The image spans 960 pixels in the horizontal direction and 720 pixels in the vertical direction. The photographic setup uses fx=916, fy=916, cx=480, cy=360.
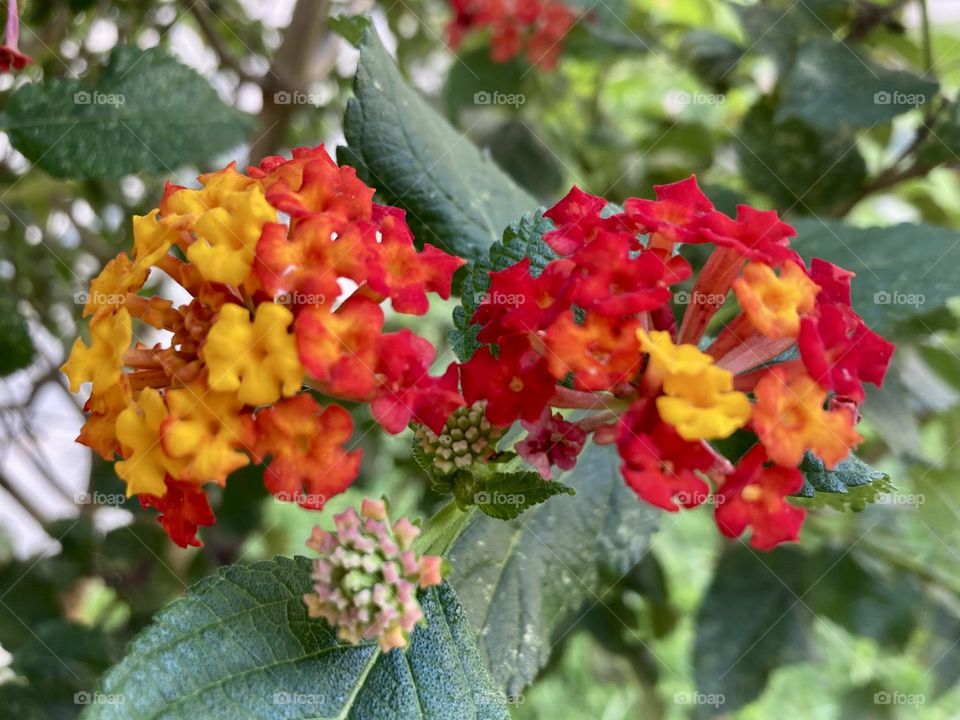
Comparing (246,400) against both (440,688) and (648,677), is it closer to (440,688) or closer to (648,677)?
(440,688)

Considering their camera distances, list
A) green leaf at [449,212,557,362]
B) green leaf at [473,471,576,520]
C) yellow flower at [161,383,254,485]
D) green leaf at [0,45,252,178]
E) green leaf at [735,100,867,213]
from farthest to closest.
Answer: green leaf at [735,100,867,213] → green leaf at [0,45,252,178] → green leaf at [449,212,557,362] → green leaf at [473,471,576,520] → yellow flower at [161,383,254,485]

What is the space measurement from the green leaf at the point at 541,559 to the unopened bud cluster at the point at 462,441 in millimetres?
144

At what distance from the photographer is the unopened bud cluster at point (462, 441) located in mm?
709

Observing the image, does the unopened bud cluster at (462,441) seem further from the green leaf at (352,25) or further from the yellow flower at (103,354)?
the green leaf at (352,25)

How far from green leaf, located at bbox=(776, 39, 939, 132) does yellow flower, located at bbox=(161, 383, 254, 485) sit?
0.90 metres

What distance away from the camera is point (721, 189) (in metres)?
1.26

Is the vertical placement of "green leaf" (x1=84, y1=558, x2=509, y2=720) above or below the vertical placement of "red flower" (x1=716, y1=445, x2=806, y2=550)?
below

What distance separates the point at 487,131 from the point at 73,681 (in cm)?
109

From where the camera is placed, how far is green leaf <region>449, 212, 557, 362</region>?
0.79 metres

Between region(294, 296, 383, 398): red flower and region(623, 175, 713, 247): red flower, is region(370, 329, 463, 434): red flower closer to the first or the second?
region(294, 296, 383, 398): red flower

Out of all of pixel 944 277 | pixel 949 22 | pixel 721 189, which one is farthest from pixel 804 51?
pixel 949 22

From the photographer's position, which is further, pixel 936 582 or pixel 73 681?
pixel 936 582

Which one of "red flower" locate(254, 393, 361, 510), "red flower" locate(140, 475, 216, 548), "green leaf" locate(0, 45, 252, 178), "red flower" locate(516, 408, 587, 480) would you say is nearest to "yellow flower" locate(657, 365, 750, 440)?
"red flower" locate(516, 408, 587, 480)

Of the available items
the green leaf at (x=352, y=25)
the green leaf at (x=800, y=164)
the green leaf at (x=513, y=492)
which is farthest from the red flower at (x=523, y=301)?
the green leaf at (x=800, y=164)
